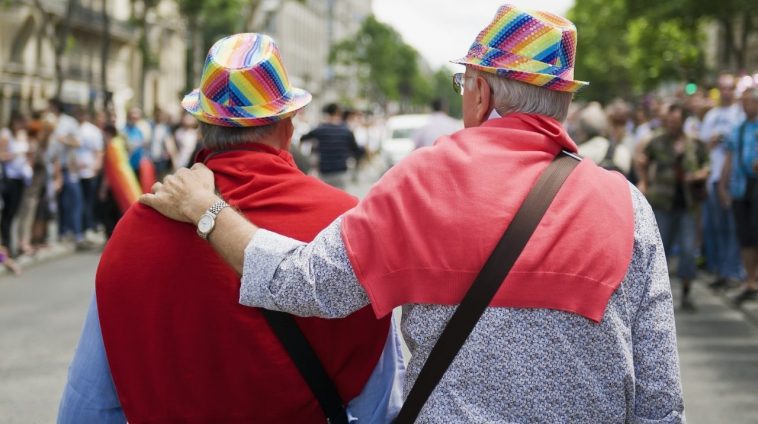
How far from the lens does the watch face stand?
2.55 meters

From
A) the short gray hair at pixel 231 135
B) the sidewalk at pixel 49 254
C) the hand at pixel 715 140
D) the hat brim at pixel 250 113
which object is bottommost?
the sidewalk at pixel 49 254

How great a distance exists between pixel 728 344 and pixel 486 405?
7052mm

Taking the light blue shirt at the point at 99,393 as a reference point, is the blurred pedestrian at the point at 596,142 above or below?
below

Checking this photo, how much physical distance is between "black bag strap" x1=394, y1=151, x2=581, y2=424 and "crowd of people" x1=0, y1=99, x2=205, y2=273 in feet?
37.3

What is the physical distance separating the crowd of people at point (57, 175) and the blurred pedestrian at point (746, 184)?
6.79 metres

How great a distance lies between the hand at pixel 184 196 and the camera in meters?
2.61

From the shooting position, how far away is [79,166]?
16.1 metres

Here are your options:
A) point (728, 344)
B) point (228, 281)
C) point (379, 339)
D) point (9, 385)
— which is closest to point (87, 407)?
point (228, 281)

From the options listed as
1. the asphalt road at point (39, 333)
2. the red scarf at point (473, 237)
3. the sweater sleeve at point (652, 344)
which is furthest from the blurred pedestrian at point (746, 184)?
the red scarf at point (473, 237)

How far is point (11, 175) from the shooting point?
13.8 meters

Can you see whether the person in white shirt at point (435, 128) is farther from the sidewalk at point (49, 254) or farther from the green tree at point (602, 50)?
the green tree at point (602, 50)

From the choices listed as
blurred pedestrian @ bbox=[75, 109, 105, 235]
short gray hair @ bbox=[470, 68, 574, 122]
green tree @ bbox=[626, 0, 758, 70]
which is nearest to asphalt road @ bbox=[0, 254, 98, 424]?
blurred pedestrian @ bbox=[75, 109, 105, 235]

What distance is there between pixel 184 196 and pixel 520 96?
2.60 feet

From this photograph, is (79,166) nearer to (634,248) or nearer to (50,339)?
(50,339)
